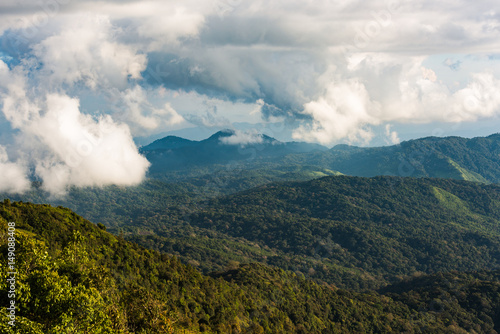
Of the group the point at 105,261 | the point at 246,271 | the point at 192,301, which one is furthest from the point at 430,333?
the point at 105,261

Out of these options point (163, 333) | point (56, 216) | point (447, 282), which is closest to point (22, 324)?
point (163, 333)

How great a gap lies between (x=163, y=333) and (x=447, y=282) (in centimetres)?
18960

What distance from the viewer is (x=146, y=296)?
4656 centimetres

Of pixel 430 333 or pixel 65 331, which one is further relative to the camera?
pixel 430 333

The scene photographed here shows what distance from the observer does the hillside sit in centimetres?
3288

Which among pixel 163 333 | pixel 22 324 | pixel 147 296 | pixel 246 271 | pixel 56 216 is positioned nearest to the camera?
pixel 22 324

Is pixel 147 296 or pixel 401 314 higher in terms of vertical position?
pixel 147 296

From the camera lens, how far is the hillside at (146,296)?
108ft

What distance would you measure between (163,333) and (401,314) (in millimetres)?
146577

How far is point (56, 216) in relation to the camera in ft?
336

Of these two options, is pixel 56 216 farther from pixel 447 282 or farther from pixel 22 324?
pixel 447 282

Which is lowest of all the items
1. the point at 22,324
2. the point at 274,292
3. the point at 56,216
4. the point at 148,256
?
the point at 274,292

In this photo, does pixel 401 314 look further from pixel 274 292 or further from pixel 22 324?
pixel 22 324

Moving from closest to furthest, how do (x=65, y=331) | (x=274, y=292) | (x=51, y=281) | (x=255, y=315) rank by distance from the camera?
(x=65, y=331), (x=51, y=281), (x=255, y=315), (x=274, y=292)
